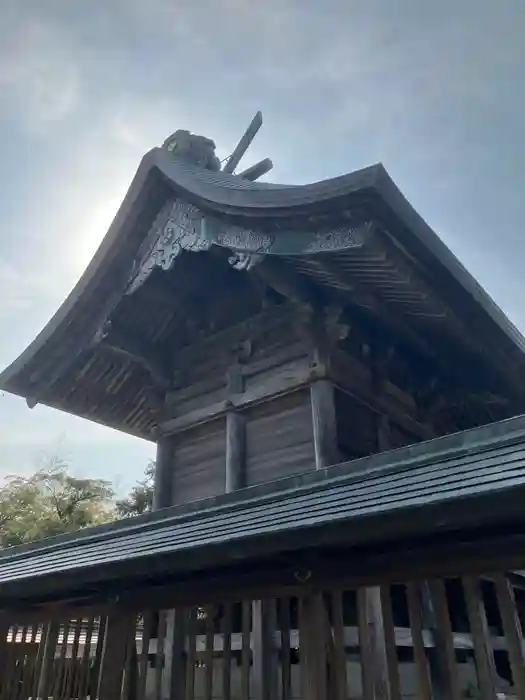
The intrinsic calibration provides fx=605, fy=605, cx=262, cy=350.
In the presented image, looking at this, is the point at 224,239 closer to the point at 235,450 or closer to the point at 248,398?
the point at 248,398

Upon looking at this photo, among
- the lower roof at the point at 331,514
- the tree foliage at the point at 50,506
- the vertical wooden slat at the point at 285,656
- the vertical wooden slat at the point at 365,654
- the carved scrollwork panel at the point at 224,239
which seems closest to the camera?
the lower roof at the point at 331,514

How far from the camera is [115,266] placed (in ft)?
21.8

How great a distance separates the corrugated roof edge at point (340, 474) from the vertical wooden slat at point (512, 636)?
1.97 ft

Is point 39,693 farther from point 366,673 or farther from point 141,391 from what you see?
point 141,391

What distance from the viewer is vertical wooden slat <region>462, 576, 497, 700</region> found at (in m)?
2.61

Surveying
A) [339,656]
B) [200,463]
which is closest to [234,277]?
[200,463]

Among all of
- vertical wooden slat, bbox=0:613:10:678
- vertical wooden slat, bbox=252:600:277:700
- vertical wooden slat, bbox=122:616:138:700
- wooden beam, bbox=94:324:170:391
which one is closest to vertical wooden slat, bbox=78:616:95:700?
vertical wooden slat, bbox=122:616:138:700

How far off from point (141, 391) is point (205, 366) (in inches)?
49.9

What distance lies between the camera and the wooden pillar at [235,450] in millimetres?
5930

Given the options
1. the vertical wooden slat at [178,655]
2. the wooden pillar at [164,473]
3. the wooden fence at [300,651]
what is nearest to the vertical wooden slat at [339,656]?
→ the wooden fence at [300,651]

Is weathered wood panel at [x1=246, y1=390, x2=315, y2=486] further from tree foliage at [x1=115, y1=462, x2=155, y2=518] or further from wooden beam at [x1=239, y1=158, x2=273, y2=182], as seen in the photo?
tree foliage at [x1=115, y1=462, x2=155, y2=518]

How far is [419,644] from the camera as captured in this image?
9.16ft

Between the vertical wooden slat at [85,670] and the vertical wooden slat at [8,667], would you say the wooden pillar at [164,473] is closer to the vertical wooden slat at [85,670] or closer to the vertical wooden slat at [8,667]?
the vertical wooden slat at [8,667]

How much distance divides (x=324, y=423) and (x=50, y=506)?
18.8 meters
